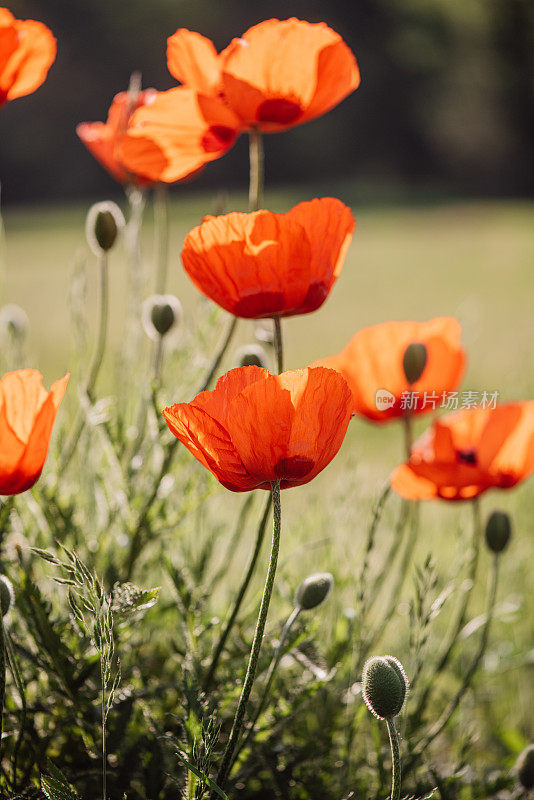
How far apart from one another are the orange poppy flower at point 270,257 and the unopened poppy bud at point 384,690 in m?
0.18

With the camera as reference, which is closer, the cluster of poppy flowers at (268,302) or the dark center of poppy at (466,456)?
the cluster of poppy flowers at (268,302)

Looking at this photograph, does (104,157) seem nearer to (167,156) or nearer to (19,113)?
(167,156)

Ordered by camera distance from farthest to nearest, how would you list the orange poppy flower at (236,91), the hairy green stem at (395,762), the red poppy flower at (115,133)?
the red poppy flower at (115,133) < the orange poppy flower at (236,91) < the hairy green stem at (395,762)

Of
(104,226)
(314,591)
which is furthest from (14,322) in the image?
(314,591)

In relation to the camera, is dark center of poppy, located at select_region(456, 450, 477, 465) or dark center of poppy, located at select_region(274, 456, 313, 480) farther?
dark center of poppy, located at select_region(456, 450, 477, 465)

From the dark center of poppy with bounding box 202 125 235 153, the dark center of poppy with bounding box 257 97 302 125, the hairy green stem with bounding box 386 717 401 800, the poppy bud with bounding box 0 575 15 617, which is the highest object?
the dark center of poppy with bounding box 257 97 302 125

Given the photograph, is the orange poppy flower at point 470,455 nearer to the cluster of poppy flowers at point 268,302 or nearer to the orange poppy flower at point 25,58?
the cluster of poppy flowers at point 268,302

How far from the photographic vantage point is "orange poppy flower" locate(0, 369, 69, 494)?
0.38 meters

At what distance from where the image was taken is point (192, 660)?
0.48m

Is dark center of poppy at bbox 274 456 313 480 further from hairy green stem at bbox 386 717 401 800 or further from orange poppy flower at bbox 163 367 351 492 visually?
hairy green stem at bbox 386 717 401 800

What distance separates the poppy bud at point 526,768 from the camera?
48cm

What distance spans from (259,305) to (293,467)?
0.10m

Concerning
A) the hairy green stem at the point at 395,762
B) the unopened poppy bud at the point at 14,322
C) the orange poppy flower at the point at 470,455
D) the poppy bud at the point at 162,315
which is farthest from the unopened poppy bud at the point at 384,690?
the unopened poppy bud at the point at 14,322

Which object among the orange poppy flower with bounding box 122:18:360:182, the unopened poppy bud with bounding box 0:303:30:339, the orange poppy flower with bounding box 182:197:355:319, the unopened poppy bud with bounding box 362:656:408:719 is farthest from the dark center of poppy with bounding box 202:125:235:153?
the unopened poppy bud with bounding box 362:656:408:719
